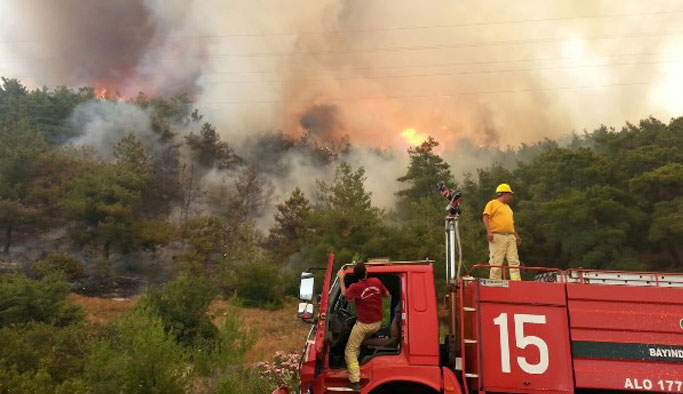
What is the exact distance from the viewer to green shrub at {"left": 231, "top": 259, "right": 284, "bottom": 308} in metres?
35.6

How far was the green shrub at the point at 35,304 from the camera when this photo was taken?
797 inches

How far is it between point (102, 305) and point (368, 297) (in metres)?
31.0

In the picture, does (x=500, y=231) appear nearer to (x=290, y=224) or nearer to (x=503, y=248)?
(x=503, y=248)

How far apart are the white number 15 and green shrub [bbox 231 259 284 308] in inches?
1177

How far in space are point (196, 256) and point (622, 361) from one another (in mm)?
38866

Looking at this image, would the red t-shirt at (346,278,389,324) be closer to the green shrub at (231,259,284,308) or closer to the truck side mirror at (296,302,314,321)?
the truck side mirror at (296,302,314,321)

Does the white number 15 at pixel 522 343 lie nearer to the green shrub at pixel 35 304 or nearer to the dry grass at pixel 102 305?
the green shrub at pixel 35 304

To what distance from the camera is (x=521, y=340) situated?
20.9 ft

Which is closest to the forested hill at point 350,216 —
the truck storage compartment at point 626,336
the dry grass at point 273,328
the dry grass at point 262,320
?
the dry grass at point 273,328

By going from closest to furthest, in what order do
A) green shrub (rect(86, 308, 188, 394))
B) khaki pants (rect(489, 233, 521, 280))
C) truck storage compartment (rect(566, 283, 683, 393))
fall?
truck storage compartment (rect(566, 283, 683, 393))
green shrub (rect(86, 308, 188, 394))
khaki pants (rect(489, 233, 521, 280))

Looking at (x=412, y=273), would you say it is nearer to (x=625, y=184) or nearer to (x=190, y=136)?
(x=625, y=184)

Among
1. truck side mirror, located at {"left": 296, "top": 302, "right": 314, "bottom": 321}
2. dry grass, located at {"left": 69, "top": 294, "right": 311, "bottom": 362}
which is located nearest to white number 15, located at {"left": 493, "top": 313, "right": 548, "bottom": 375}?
truck side mirror, located at {"left": 296, "top": 302, "right": 314, "bottom": 321}

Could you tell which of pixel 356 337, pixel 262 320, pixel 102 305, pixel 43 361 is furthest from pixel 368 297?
pixel 102 305

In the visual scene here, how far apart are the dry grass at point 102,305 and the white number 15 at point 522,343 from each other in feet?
86.3
